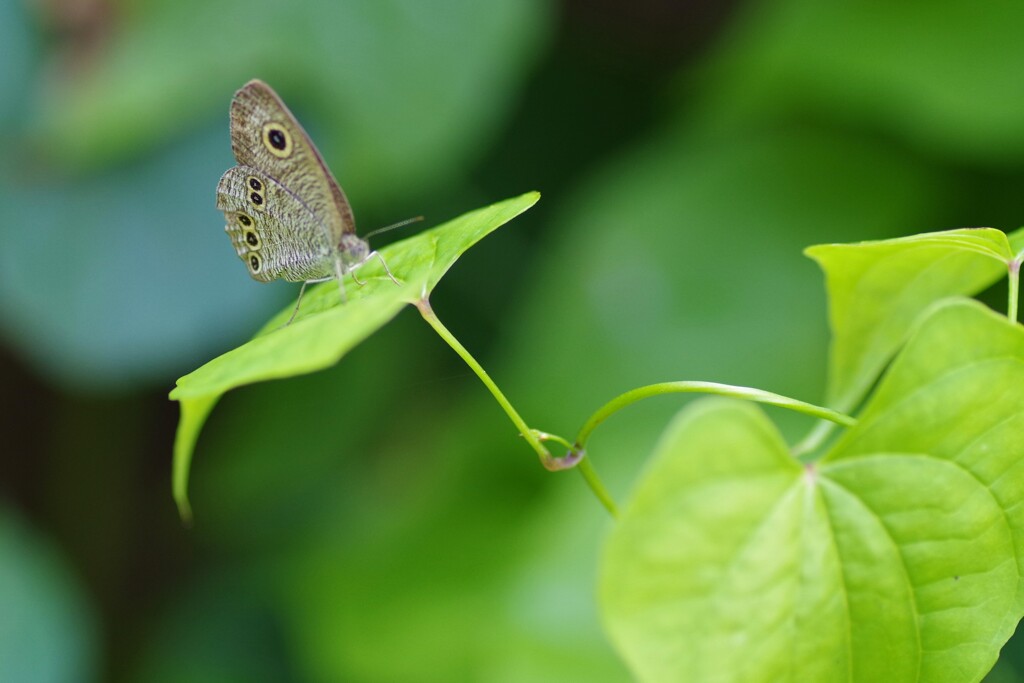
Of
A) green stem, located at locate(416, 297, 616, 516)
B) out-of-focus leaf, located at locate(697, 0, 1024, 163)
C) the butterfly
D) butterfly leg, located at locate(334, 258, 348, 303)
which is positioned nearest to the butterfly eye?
the butterfly

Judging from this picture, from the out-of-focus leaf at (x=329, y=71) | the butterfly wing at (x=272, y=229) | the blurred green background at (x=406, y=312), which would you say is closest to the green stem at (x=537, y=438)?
the butterfly wing at (x=272, y=229)

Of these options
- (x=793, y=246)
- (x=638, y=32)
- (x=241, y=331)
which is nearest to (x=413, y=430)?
(x=241, y=331)

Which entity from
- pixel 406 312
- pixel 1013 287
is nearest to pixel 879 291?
pixel 1013 287

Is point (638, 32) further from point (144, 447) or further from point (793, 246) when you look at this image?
point (144, 447)

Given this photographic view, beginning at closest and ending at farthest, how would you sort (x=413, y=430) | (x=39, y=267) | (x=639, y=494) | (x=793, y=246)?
(x=639, y=494), (x=39, y=267), (x=793, y=246), (x=413, y=430)

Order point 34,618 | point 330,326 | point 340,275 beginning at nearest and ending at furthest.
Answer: point 330,326
point 340,275
point 34,618

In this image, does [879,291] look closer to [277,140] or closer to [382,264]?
[382,264]
